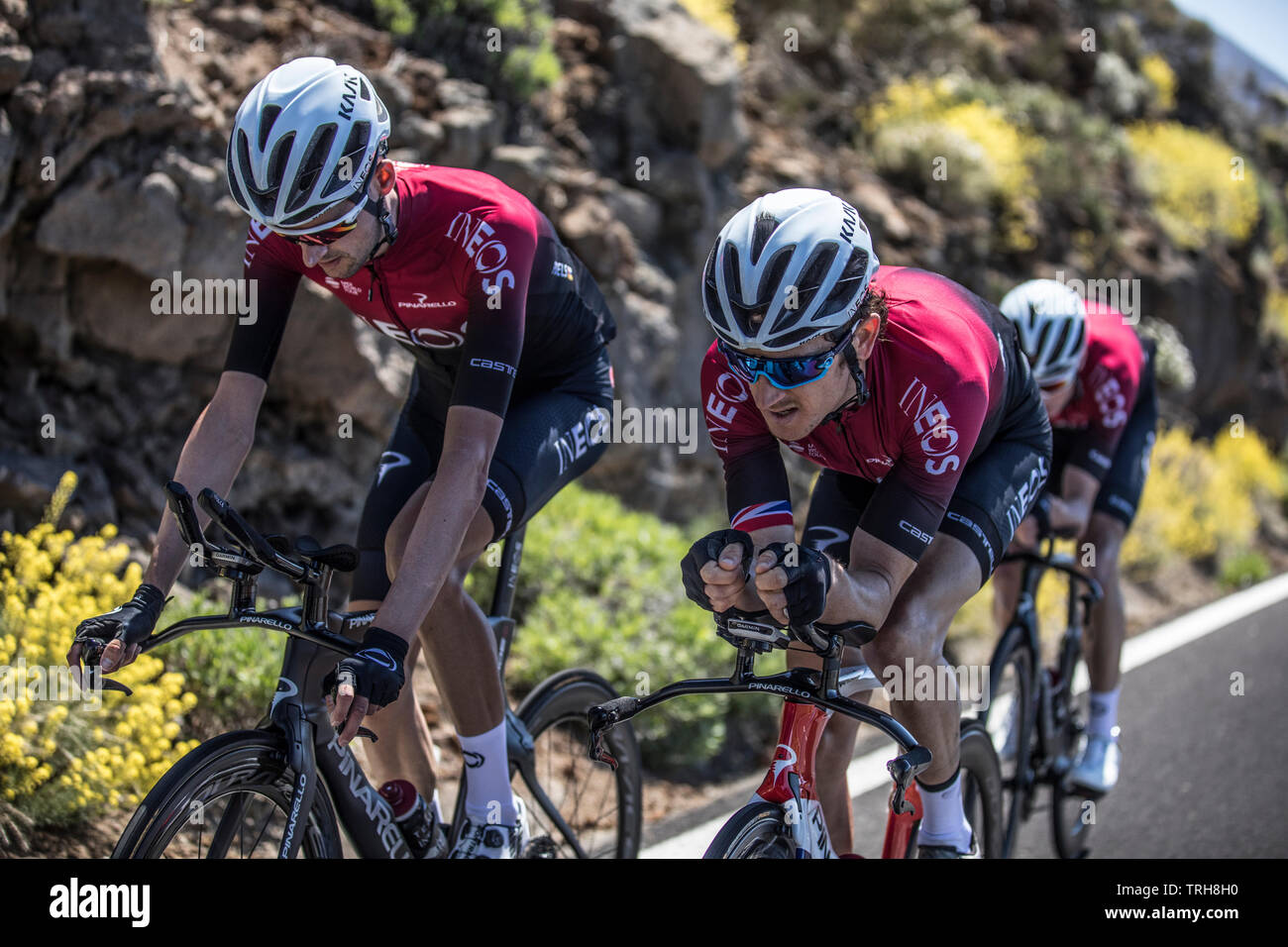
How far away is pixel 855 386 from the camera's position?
2982 mm

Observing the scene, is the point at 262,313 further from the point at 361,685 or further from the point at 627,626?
the point at 627,626

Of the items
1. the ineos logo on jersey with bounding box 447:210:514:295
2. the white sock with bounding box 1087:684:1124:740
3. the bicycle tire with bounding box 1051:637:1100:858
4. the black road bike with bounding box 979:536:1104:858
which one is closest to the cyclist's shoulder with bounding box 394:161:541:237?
the ineos logo on jersey with bounding box 447:210:514:295

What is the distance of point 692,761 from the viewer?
5.64 m

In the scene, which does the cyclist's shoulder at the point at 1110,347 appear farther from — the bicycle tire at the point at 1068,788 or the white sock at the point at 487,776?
the white sock at the point at 487,776

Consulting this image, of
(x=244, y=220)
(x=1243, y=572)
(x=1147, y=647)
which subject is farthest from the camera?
(x=1243, y=572)

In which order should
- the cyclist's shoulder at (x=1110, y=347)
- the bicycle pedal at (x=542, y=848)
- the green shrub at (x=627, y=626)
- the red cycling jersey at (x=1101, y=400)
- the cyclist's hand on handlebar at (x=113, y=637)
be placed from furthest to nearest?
the green shrub at (x=627, y=626) → the cyclist's shoulder at (x=1110, y=347) → the red cycling jersey at (x=1101, y=400) → the bicycle pedal at (x=542, y=848) → the cyclist's hand on handlebar at (x=113, y=637)

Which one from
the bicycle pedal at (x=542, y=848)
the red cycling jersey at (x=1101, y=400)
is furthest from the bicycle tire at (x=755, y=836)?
the red cycling jersey at (x=1101, y=400)

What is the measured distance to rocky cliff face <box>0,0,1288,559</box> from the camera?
17.5 ft

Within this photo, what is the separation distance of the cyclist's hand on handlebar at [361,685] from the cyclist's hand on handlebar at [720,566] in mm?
679

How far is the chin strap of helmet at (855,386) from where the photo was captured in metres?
2.94

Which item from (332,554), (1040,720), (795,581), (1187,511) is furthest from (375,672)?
(1187,511)

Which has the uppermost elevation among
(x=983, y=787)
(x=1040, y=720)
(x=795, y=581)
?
(x=1040, y=720)

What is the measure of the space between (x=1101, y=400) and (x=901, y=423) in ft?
8.27

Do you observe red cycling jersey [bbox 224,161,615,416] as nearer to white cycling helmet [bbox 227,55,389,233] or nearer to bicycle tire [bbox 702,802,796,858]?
white cycling helmet [bbox 227,55,389,233]
